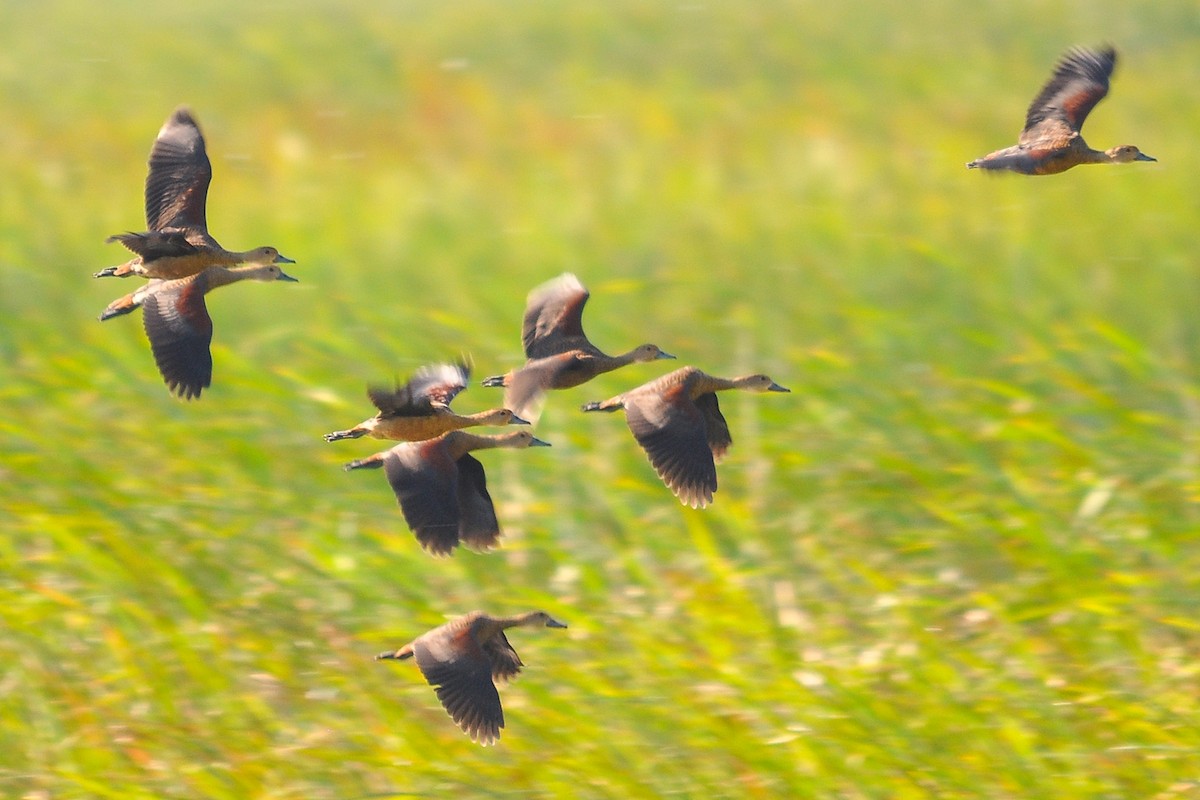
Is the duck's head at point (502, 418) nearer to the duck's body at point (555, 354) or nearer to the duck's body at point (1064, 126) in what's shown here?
the duck's body at point (555, 354)

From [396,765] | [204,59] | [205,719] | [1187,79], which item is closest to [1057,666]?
[396,765]

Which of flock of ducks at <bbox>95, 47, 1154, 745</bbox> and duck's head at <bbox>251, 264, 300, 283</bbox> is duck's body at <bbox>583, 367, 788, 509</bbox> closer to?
flock of ducks at <bbox>95, 47, 1154, 745</bbox>

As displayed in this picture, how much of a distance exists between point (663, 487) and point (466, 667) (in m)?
5.08

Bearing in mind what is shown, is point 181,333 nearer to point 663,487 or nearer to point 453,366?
point 453,366

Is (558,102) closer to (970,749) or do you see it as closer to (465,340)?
(465,340)

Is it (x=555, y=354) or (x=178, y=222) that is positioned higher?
(x=178, y=222)

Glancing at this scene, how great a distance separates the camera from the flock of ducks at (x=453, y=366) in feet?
11.9

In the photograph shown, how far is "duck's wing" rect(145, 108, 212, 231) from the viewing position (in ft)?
13.0

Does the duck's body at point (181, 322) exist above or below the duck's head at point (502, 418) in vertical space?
above

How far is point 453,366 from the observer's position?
4359 mm

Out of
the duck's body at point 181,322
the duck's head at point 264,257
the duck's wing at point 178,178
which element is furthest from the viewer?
the duck's wing at point 178,178

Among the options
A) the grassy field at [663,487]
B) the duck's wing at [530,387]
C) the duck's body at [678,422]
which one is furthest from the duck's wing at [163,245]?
the grassy field at [663,487]

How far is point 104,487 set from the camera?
384 inches

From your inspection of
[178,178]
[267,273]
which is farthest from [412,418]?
[178,178]
